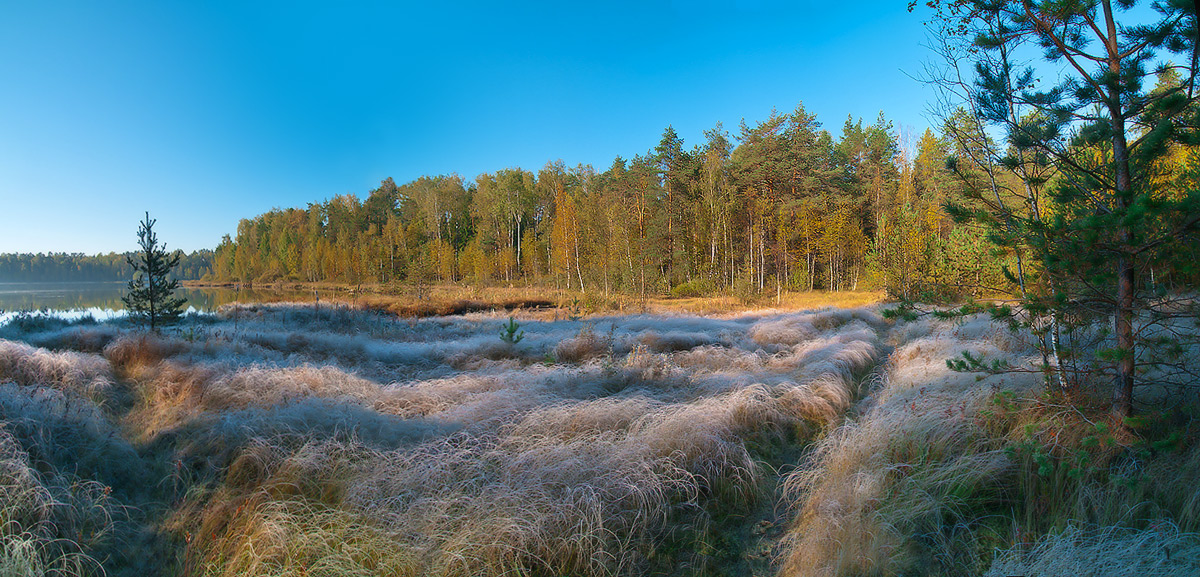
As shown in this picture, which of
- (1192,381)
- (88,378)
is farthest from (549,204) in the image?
(1192,381)

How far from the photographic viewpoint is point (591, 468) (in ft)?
12.2

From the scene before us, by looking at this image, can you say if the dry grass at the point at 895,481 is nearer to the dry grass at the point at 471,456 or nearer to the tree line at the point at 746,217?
the dry grass at the point at 471,456

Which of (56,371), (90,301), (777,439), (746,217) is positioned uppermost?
→ (746,217)

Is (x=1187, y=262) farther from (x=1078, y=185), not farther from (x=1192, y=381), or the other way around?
(x=1192, y=381)

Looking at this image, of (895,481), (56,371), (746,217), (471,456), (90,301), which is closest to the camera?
(895,481)

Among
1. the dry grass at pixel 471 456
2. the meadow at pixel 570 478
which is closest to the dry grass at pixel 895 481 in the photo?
the meadow at pixel 570 478

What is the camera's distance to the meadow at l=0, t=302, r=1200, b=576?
2.76 m

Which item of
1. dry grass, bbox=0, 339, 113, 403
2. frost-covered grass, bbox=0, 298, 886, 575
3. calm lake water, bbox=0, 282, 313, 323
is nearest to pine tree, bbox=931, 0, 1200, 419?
frost-covered grass, bbox=0, 298, 886, 575

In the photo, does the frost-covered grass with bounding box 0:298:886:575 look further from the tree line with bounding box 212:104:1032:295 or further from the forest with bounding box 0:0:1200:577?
the tree line with bounding box 212:104:1032:295

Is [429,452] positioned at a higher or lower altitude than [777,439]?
higher

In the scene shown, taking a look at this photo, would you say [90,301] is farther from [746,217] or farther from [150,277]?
[746,217]

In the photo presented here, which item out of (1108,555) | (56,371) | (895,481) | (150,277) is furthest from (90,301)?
(1108,555)

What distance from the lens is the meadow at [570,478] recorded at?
276cm

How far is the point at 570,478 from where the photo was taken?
11.9ft
